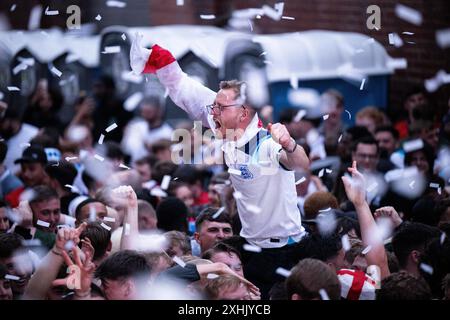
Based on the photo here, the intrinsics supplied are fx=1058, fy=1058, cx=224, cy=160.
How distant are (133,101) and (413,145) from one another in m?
4.29

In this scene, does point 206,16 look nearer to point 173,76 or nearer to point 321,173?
point 321,173

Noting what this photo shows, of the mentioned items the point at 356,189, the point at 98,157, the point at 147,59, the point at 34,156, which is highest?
the point at 147,59

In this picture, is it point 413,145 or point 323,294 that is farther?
point 413,145

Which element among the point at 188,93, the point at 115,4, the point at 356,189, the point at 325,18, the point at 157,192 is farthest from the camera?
the point at 115,4

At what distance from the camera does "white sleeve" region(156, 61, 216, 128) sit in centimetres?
698

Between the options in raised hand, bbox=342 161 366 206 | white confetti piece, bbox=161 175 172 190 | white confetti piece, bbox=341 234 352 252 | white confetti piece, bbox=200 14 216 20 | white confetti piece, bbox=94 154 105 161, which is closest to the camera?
raised hand, bbox=342 161 366 206

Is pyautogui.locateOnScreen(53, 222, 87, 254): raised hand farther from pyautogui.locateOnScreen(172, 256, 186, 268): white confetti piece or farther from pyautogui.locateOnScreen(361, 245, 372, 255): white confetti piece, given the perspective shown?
pyautogui.locateOnScreen(361, 245, 372, 255): white confetti piece

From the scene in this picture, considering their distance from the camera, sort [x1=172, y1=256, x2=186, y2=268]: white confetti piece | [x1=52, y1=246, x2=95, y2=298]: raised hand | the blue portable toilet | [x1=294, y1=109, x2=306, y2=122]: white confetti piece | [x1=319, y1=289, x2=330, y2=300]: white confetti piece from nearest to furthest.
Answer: [x1=319, y1=289, x2=330, y2=300]: white confetti piece < [x1=52, y1=246, x2=95, y2=298]: raised hand < [x1=172, y1=256, x2=186, y2=268]: white confetti piece < [x1=294, y1=109, x2=306, y2=122]: white confetti piece < the blue portable toilet

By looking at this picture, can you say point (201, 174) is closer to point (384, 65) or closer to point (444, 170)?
point (444, 170)

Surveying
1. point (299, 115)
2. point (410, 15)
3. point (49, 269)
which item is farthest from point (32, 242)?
point (410, 15)

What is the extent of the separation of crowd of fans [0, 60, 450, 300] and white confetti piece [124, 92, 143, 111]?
0.15 metres

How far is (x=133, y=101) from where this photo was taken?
1288 centimetres

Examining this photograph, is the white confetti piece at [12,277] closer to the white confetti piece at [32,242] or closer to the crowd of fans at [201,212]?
the crowd of fans at [201,212]

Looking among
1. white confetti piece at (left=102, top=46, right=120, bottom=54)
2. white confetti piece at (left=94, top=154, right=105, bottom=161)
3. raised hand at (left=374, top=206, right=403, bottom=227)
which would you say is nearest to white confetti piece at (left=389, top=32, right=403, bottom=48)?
white confetti piece at (left=102, top=46, right=120, bottom=54)
